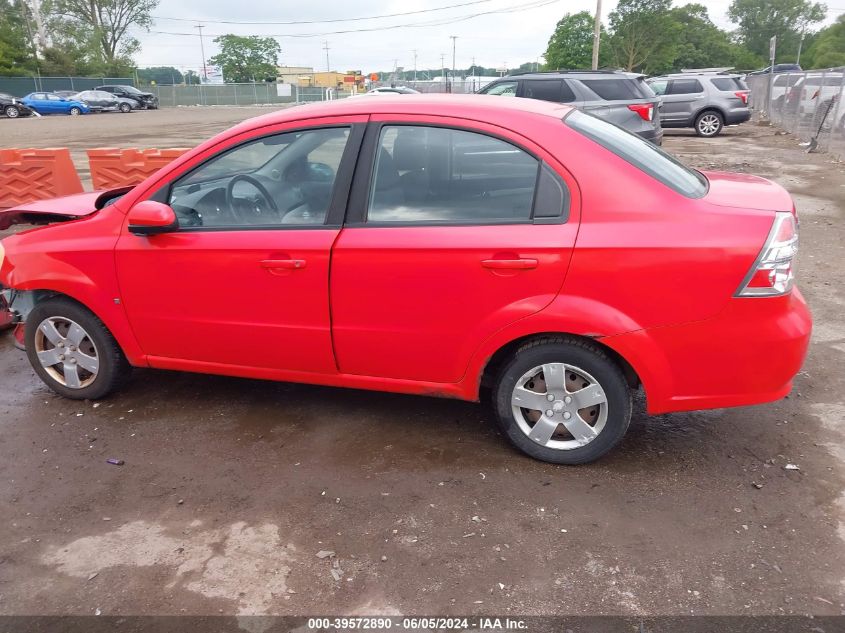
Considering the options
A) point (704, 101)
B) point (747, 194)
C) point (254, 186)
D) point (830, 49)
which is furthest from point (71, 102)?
point (830, 49)

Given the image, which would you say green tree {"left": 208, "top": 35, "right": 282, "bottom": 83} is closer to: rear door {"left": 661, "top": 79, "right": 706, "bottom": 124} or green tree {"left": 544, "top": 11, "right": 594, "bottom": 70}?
green tree {"left": 544, "top": 11, "right": 594, "bottom": 70}

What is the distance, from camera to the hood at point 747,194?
9.96 feet

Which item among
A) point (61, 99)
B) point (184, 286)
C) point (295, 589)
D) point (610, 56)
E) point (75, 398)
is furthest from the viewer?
point (610, 56)

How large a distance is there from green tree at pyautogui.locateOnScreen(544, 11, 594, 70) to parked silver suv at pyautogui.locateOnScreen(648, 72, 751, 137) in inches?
1725

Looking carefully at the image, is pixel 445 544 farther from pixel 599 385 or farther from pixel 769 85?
pixel 769 85

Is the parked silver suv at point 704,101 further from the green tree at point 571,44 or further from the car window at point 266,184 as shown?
the green tree at point 571,44

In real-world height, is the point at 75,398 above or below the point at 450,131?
below

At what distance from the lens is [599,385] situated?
3.13 meters

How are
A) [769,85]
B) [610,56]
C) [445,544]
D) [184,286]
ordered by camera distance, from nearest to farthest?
[445,544]
[184,286]
[769,85]
[610,56]

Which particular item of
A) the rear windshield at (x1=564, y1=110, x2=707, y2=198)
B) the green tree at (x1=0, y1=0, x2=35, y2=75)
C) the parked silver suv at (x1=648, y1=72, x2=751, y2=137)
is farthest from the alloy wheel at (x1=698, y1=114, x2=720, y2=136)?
the green tree at (x1=0, y1=0, x2=35, y2=75)

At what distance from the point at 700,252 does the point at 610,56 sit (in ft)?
224

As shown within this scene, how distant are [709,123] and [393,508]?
2032 cm

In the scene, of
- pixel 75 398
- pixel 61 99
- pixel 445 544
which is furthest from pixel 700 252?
pixel 61 99

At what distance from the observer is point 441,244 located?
3137mm
